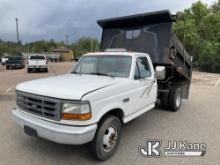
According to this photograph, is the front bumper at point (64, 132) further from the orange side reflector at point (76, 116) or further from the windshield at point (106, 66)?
the windshield at point (106, 66)

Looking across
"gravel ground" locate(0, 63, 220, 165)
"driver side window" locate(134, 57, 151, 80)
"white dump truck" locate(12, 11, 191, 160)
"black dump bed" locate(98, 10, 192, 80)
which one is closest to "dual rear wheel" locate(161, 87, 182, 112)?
"gravel ground" locate(0, 63, 220, 165)

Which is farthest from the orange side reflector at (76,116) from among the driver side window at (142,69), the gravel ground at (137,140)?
the driver side window at (142,69)

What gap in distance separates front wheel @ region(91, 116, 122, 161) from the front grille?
2.47ft

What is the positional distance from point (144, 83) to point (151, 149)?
4.57 ft

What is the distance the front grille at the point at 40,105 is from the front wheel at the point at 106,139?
75 centimetres

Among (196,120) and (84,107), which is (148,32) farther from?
(84,107)

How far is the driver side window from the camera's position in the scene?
15.1 feet

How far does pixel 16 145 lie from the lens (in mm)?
4332

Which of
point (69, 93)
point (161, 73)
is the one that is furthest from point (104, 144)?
point (161, 73)

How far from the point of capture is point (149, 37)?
6.36 metres

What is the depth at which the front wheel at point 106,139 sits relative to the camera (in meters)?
3.54

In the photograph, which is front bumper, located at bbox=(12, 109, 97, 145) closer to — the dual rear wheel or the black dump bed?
the black dump bed

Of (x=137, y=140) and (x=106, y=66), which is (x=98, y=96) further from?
(x=137, y=140)

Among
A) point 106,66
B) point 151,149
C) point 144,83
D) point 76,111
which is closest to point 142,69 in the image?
point 144,83
